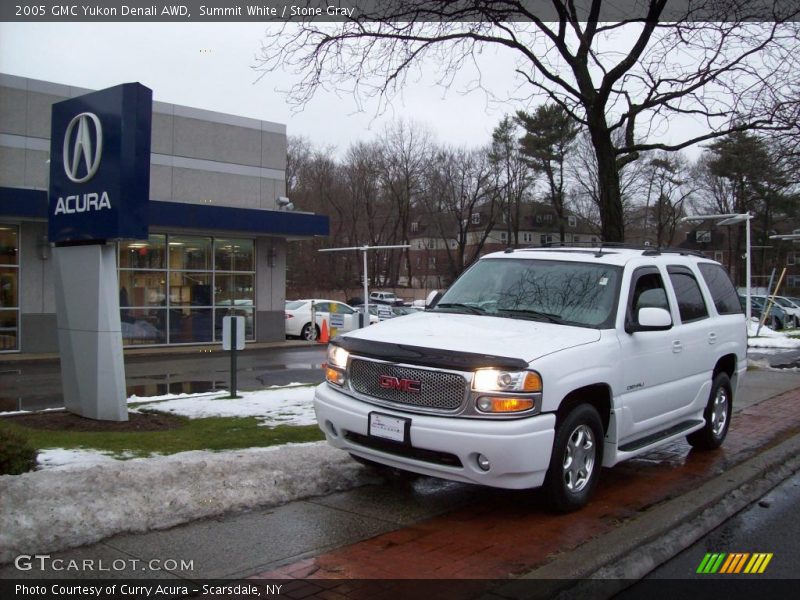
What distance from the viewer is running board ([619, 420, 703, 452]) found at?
5957mm

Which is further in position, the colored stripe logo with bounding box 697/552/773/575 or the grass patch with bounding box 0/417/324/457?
the grass patch with bounding box 0/417/324/457

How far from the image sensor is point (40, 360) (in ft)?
60.2

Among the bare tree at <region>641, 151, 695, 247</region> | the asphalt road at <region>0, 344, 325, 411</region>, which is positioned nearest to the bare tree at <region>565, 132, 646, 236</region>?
the bare tree at <region>641, 151, 695, 247</region>

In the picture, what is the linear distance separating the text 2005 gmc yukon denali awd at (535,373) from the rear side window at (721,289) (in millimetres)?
488

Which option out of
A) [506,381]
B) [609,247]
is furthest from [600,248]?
[506,381]

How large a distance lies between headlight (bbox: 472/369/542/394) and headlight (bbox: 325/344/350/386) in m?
1.20

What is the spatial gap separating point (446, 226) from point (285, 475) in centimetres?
5913

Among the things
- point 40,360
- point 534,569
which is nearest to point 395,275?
point 40,360

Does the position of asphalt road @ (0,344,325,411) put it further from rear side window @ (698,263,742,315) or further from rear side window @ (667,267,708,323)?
rear side window @ (667,267,708,323)

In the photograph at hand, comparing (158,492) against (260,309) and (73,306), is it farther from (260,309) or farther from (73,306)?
(260,309)

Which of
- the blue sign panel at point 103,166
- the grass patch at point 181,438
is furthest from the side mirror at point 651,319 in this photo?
the blue sign panel at point 103,166

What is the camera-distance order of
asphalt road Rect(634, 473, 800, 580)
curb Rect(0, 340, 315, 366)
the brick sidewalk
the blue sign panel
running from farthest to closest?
1. curb Rect(0, 340, 315, 366)
2. the blue sign panel
3. asphalt road Rect(634, 473, 800, 580)
4. the brick sidewalk

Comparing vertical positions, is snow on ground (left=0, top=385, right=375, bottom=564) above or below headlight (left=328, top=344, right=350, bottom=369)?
below

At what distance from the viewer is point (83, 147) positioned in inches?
345
